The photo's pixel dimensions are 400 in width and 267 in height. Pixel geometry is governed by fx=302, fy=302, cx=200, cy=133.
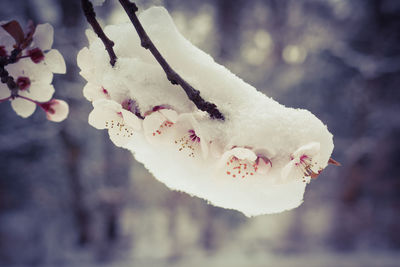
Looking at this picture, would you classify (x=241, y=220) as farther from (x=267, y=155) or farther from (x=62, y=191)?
(x=267, y=155)

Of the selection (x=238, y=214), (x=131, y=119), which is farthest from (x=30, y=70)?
(x=238, y=214)

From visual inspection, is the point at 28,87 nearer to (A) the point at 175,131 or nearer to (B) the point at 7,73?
(B) the point at 7,73

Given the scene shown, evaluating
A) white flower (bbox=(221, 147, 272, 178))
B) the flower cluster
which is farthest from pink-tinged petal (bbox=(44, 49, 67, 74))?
white flower (bbox=(221, 147, 272, 178))

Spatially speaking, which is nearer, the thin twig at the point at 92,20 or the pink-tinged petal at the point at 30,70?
the thin twig at the point at 92,20

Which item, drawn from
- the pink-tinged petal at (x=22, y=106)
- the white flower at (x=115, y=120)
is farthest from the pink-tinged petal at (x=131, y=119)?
the pink-tinged petal at (x=22, y=106)

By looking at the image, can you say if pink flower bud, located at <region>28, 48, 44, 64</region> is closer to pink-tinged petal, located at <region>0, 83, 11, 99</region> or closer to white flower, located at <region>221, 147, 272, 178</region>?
pink-tinged petal, located at <region>0, 83, 11, 99</region>

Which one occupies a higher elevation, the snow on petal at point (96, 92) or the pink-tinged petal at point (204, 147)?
the pink-tinged petal at point (204, 147)

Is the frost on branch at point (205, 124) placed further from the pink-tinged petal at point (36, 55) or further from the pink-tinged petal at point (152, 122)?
the pink-tinged petal at point (36, 55)
